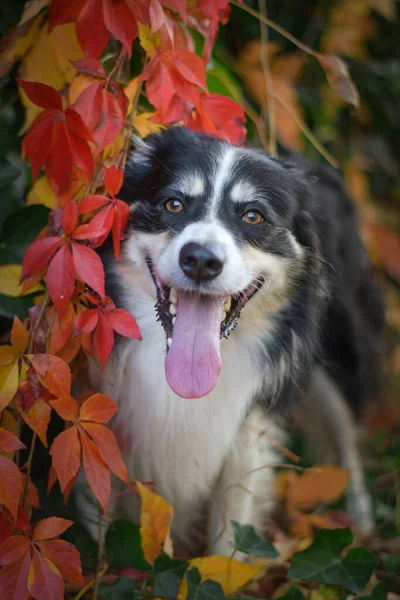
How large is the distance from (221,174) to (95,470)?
87cm

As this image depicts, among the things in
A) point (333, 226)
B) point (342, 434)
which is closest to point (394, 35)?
point (333, 226)

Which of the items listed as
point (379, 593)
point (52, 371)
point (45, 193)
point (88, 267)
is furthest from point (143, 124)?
point (379, 593)

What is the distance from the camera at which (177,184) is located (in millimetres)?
1860

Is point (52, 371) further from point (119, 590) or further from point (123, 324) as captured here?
point (119, 590)

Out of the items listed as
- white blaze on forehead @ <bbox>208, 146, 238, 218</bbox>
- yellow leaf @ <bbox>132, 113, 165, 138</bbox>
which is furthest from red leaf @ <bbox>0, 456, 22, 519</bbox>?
yellow leaf @ <bbox>132, 113, 165, 138</bbox>

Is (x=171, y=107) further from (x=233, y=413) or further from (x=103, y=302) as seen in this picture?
(x=233, y=413)

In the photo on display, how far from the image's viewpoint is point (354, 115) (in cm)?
379

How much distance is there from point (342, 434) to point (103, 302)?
6.61ft

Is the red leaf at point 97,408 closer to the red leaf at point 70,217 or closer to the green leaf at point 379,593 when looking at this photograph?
the red leaf at point 70,217

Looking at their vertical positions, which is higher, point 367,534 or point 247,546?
point 247,546

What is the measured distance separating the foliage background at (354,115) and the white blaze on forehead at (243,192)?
61cm

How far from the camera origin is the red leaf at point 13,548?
57.4 inches

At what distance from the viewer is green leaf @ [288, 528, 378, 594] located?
5.76 feet

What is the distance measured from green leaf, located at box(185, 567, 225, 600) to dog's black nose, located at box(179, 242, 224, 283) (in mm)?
770
